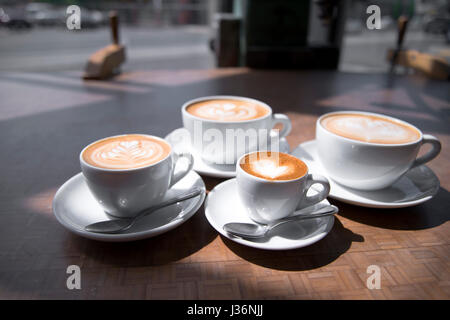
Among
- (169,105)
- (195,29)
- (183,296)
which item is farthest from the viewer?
(195,29)

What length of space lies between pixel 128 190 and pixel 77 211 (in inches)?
6.0

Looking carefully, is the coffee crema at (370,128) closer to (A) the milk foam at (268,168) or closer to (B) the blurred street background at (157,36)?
(A) the milk foam at (268,168)

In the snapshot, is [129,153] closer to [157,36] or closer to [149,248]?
[149,248]

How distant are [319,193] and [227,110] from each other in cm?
43

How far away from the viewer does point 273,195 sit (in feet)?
2.22

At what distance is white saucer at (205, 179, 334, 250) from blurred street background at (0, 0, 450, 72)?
3.77 m

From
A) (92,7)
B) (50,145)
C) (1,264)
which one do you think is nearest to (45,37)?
(92,7)

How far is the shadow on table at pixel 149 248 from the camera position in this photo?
0.66 meters

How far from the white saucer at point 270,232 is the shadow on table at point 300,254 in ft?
0.11

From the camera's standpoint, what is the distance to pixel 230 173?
0.92 metres

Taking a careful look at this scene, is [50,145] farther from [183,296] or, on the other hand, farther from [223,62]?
[223,62]

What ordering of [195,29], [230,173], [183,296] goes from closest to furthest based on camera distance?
[183,296] < [230,173] < [195,29]

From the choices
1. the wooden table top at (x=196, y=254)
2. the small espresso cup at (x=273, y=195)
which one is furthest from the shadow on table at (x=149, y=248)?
the small espresso cup at (x=273, y=195)

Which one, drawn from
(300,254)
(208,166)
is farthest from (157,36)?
(300,254)
